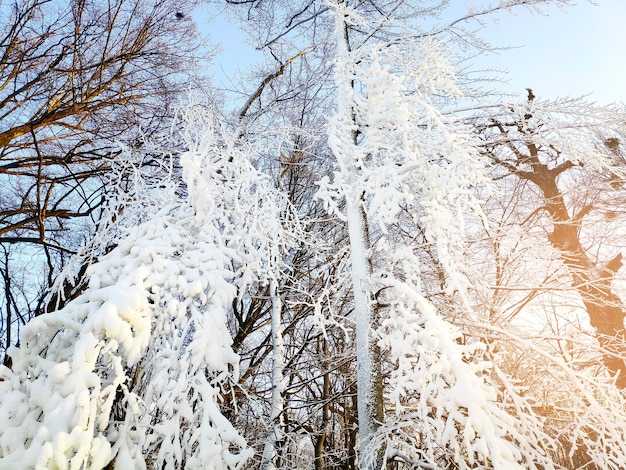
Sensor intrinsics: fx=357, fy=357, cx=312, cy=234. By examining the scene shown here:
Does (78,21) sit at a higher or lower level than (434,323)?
higher

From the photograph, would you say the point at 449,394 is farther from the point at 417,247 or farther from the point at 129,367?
the point at 129,367

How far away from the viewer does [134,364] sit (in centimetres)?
263

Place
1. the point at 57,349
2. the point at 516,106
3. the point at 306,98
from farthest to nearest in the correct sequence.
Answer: the point at 306,98 → the point at 516,106 → the point at 57,349

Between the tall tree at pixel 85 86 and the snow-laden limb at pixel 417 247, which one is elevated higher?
the tall tree at pixel 85 86

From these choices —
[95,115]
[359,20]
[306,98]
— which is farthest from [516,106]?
[95,115]

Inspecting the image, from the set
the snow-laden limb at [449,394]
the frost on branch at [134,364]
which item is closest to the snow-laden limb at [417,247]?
the snow-laden limb at [449,394]

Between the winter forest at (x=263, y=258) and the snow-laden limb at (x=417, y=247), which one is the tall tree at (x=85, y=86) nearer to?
the winter forest at (x=263, y=258)

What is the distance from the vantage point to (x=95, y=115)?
4.96m

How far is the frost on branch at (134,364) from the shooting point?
2.08 meters

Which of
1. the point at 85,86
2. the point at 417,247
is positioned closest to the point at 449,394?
the point at 417,247

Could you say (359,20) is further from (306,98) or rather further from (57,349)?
(57,349)

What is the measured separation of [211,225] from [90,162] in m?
3.08

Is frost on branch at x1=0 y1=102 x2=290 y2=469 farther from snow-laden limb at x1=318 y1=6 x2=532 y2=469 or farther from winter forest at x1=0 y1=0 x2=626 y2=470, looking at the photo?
snow-laden limb at x1=318 y1=6 x2=532 y2=469

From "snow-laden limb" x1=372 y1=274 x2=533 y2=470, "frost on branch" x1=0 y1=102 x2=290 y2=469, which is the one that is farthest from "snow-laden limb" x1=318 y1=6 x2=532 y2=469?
"frost on branch" x1=0 y1=102 x2=290 y2=469
